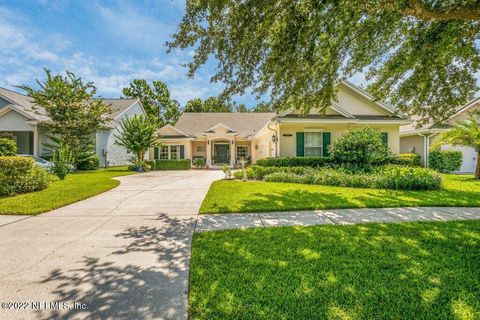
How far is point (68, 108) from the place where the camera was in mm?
17359

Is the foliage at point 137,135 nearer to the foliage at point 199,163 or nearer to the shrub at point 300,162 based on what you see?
the foliage at point 199,163

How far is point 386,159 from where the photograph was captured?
568 inches

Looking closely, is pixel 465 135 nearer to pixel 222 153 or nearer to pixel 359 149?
pixel 359 149

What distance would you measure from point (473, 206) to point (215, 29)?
29.0ft

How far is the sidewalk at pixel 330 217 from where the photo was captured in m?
5.35

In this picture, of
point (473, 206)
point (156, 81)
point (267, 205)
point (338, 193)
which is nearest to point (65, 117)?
point (267, 205)

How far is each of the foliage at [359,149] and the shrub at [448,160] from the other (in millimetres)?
6692

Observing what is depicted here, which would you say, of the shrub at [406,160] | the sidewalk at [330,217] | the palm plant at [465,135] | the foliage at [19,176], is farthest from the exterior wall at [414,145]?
the foliage at [19,176]

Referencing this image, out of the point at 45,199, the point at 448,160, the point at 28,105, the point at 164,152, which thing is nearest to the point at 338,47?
the point at 45,199

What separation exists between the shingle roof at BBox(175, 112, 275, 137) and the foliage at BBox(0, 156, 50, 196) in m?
16.5

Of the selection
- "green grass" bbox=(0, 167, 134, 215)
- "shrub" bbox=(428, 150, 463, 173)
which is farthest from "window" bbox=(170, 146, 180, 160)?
"shrub" bbox=(428, 150, 463, 173)

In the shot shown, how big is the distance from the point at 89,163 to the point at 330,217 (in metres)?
19.8

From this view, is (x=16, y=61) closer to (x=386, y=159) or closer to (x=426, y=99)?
(x=426, y=99)

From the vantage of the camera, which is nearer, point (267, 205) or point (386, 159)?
point (267, 205)
